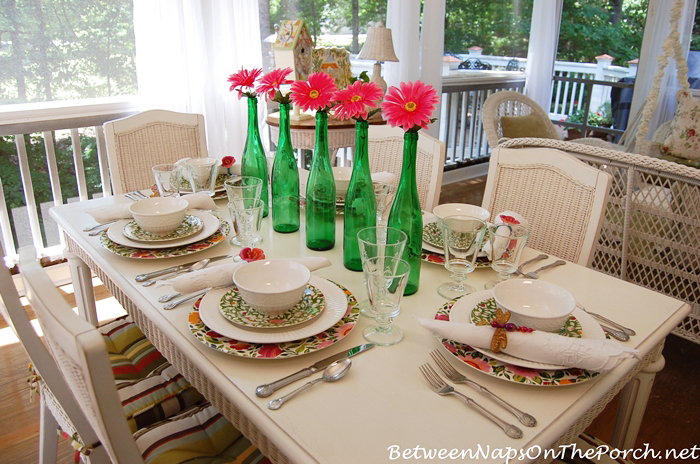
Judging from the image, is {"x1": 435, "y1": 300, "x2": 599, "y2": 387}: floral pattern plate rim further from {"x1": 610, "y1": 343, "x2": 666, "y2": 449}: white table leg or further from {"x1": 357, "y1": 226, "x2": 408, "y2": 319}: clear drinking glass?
{"x1": 610, "y1": 343, "x2": 666, "y2": 449}: white table leg

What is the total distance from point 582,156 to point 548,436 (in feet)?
5.42

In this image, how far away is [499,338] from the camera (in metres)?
Result: 0.87

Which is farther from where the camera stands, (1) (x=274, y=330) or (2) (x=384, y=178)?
(2) (x=384, y=178)

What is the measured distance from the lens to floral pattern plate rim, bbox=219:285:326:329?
3.13 feet

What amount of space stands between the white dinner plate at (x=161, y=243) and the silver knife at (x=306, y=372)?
0.59 m

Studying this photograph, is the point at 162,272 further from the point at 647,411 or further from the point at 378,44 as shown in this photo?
the point at 378,44

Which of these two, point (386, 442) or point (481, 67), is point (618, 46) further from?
point (386, 442)

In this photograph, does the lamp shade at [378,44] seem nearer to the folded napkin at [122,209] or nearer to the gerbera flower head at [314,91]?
the folded napkin at [122,209]

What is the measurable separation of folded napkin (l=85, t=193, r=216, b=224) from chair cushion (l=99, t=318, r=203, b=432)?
29cm

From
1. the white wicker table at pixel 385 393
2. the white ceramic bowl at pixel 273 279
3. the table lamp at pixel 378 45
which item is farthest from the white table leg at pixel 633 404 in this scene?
the table lamp at pixel 378 45

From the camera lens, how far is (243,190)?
132cm

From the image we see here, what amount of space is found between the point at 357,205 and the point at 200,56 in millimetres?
1959

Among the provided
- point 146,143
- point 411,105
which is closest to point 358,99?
point 411,105

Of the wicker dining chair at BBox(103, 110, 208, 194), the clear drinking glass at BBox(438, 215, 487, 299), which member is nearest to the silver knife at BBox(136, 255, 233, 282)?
the clear drinking glass at BBox(438, 215, 487, 299)
